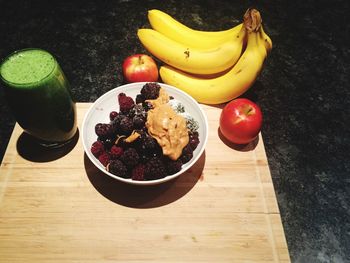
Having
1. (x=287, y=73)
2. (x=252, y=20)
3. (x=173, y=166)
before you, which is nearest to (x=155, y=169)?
(x=173, y=166)

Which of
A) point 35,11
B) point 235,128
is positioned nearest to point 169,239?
point 235,128

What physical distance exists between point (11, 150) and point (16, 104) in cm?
23

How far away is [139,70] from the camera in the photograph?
4.25 ft

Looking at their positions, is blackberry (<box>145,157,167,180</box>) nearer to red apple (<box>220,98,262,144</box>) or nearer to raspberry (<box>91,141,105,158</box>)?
raspberry (<box>91,141,105,158</box>)

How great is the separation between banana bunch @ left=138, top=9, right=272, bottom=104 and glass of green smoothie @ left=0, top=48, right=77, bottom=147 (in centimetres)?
44

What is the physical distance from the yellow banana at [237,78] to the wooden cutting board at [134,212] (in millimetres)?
236

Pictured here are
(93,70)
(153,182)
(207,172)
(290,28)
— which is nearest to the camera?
(153,182)

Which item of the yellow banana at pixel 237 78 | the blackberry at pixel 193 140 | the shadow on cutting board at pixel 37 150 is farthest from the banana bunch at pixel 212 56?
the shadow on cutting board at pixel 37 150

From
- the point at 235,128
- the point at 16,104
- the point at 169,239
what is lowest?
the point at 169,239

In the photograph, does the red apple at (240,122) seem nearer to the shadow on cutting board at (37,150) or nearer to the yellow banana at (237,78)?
the yellow banana at (237,78)

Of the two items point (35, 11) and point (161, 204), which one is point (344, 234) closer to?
point (161, 204)

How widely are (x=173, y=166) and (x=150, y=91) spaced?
29cm

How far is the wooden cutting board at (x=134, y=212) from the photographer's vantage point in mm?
838

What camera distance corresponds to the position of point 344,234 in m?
1.04
